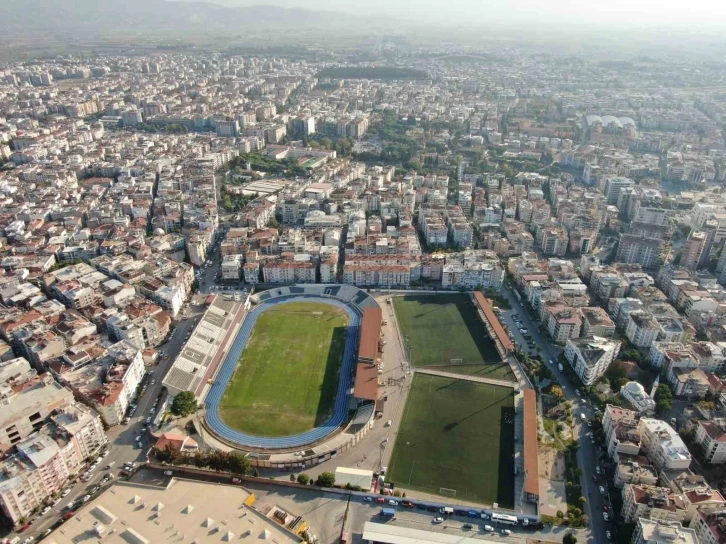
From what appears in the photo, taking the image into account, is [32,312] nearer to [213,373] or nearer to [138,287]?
[138,287]

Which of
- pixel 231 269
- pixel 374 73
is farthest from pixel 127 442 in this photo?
pixel 374 73

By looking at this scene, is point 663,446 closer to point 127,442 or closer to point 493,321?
point 493,321

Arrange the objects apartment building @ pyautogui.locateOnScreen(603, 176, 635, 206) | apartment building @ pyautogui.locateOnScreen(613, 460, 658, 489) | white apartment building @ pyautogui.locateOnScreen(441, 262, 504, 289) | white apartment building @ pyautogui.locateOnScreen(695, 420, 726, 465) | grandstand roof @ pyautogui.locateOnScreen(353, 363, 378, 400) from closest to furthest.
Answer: apartment building @ pyautogui.locateOnScreen(613, 460, 658, 489) < white apartment building @ pyautogui.locateOnScreen(695, 420, 726, 465) < grandstand roof @ pyautogui.locateOnScreen(353, 363, 378, 400) < white apartment building @ pyautogui.locateOnScreen(441, 262, 504, 289) < apartment building @ pyautogui.locateOnScreen(603, 176, 635, 206)

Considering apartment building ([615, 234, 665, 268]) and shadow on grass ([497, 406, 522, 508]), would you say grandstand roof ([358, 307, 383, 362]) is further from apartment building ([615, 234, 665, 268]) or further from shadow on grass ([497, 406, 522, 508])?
apartment building ([615, 234, 665, 268])

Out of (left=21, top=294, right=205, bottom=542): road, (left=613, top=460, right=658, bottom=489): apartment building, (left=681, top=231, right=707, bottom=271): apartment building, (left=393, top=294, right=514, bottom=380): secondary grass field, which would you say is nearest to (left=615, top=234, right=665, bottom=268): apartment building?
(left=681, top=231, right=707, bottom=271): apartment building

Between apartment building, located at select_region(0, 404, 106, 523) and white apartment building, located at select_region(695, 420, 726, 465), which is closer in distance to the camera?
apartment building, located at select_region(0, 404, 106, 523)

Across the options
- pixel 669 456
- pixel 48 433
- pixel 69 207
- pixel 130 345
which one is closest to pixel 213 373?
pixel 130 345

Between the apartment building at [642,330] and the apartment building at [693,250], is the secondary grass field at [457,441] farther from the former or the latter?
the apartment building at [693,250]
